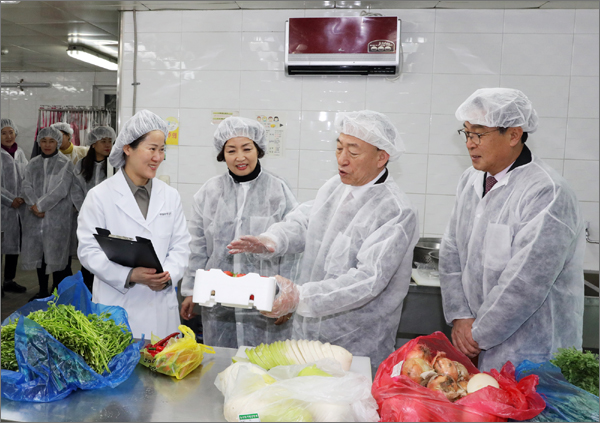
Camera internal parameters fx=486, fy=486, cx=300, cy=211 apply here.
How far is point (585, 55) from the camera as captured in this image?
3.12 meters

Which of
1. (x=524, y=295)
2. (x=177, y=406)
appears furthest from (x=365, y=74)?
(x=177, y=406)

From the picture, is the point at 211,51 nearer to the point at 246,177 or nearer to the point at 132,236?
the point at 246,177

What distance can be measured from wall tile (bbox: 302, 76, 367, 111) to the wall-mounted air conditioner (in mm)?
80

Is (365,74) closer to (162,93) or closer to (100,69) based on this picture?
(162,93)

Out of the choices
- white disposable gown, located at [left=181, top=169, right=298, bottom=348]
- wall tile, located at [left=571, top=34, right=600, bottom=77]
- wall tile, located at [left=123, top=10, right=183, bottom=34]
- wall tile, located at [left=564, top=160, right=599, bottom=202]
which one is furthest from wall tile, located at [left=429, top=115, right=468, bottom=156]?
wall tile, located at [left=123, top=10, right=183, bottom=34]

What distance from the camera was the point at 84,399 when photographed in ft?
4.33

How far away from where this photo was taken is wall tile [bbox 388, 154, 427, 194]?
331 cm

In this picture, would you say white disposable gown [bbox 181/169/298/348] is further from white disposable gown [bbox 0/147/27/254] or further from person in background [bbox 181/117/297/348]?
white disposable gown [bbox 0/147/27/254]

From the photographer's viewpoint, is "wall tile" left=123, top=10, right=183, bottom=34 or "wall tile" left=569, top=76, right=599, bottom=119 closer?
"wall tile" left=569, top=76, right=599, bottom=119

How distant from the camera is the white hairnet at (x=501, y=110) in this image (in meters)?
1.81

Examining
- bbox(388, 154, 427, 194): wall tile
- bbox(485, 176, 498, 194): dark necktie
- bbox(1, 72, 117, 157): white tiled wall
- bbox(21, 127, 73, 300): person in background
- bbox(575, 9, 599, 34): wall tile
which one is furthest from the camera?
bbox(1, 72, 117, 157): white tiled wall

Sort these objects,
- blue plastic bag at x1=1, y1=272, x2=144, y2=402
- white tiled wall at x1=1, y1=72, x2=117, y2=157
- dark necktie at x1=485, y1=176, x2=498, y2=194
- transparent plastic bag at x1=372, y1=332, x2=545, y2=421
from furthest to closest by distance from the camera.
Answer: white tiled wall at x1=1, y1=72, x2=117, y2=157
dark necktie at x1=485, y1=176, x2=498, y2=194
blue plastic bag at x1=1, y1=272, x2=144, y2=402
transparent plastic bag at x1=372, y1=332, x2=545, y2=421

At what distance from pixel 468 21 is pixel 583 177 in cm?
128

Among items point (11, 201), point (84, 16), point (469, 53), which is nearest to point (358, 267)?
point (469, 53)
